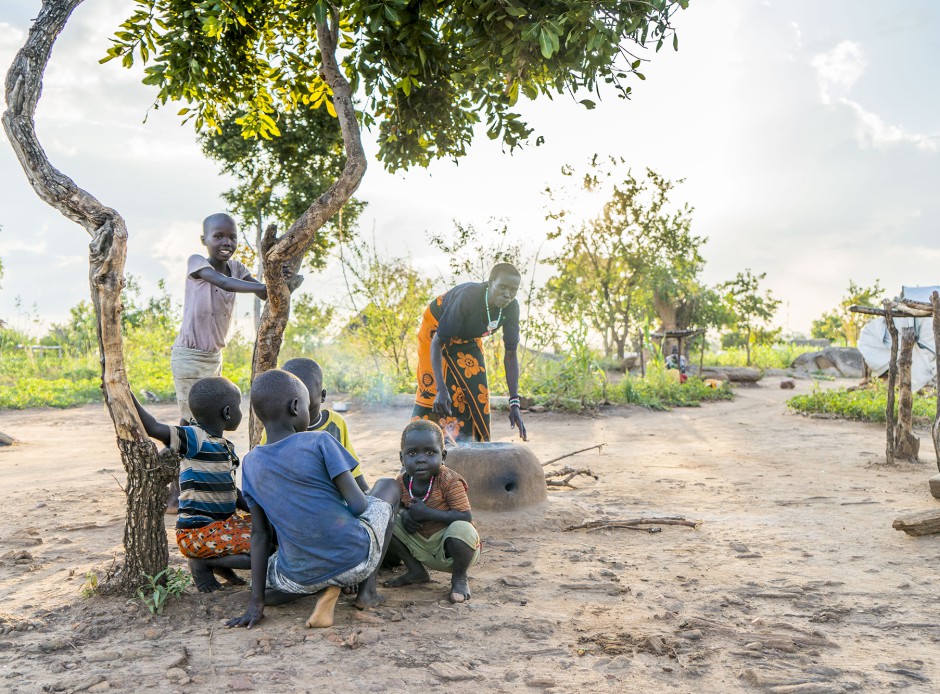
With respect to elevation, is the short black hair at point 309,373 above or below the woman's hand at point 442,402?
above

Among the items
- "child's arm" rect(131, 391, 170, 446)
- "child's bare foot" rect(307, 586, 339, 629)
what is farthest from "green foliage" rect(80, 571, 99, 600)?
"child's bare foot" rect(307, 586, 339, 629)

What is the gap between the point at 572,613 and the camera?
3059mm

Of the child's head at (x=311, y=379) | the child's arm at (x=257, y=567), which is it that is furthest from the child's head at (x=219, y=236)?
the child's arm at (x=257, y=567)

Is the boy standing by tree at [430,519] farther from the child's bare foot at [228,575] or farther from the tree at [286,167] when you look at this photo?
the tree at [286,167]

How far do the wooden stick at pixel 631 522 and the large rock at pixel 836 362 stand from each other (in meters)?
21.5

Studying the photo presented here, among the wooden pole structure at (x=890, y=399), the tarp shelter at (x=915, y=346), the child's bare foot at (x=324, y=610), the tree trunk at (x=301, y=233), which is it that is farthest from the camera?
the tarp shelter at (x=915, y=346)

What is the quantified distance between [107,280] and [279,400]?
0.97 meters

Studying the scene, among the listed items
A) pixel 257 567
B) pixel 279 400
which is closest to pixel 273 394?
pixel 279 400

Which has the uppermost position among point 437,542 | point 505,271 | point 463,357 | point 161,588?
point 505,271

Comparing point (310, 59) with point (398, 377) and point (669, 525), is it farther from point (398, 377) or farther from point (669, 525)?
point (398, 377)

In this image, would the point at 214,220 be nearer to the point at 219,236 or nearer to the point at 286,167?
the point at 219,236

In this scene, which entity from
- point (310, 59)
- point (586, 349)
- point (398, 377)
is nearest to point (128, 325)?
point (398, 377)

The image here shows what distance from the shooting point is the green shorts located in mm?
3240

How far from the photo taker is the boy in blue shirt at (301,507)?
2.81m
